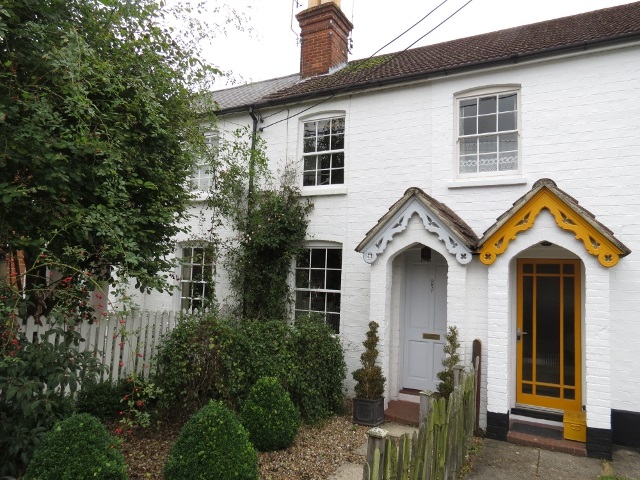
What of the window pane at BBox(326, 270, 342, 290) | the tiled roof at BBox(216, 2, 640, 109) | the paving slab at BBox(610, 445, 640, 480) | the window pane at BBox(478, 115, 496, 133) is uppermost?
the tiled roof at BBox(216, 2, 640, 109)

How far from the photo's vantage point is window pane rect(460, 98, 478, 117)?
8.27m

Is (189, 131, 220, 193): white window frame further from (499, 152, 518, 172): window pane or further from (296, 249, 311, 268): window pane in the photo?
(499, 152, 518, 172): window pane

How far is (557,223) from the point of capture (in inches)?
259

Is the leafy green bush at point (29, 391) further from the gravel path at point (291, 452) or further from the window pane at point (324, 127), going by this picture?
the window pane at point (324, 127)

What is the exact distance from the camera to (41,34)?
14.6ft

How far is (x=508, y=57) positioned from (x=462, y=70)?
81 cm

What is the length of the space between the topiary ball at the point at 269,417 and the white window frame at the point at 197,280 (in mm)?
3909

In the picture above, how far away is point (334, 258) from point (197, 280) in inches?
145

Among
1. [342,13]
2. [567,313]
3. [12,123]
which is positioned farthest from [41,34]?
[342,13]

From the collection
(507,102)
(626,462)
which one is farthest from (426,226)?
(626,462)

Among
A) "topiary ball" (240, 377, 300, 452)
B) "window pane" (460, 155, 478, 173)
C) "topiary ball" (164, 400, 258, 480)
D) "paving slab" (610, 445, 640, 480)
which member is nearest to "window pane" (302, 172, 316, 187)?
"window pane" (460, 155, 478, 173)

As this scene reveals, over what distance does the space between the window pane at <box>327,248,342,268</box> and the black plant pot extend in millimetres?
3091

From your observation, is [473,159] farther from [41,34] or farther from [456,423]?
[41,34]

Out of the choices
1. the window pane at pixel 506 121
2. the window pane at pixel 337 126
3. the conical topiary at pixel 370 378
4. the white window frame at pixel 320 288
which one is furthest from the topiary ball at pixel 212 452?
the window pane at pixel 337 126
